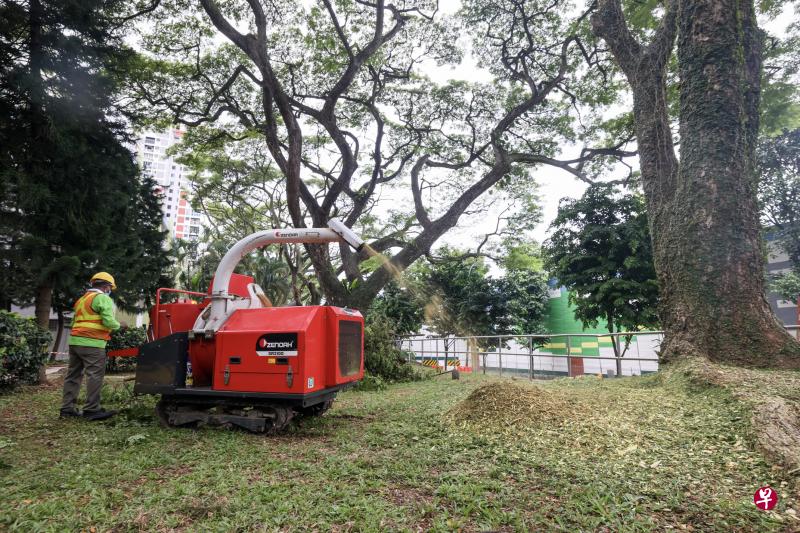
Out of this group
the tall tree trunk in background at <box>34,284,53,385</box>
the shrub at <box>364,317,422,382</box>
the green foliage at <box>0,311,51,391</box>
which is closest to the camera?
the green foliage at <box>0,311,51,391</box>

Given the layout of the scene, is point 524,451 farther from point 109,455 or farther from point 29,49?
point 29,49

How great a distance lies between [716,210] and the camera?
18.0 feet

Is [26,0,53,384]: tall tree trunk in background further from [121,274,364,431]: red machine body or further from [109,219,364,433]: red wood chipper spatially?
[121,274,364,431]: red machine body

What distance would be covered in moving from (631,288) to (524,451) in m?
13.0

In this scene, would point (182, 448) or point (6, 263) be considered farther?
point (6, 263)

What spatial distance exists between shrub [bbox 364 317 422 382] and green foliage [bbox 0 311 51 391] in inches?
261

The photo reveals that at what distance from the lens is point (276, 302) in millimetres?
28328

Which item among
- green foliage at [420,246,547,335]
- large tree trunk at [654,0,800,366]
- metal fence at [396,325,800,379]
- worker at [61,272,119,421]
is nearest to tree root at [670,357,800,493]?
large tree trunk at [654,0,800,366]

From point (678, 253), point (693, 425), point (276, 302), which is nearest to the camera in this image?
point (693, 425)

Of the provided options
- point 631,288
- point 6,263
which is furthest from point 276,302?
point 631,288

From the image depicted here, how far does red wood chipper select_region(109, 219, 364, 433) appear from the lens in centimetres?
457

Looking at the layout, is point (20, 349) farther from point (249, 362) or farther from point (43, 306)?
point (249, 362)

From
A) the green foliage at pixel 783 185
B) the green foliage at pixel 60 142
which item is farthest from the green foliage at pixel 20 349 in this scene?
the green foliage at pixel 783 185

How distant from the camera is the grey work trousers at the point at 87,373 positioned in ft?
17.7
